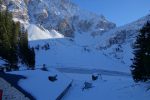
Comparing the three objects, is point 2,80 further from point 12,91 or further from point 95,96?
point 95,96

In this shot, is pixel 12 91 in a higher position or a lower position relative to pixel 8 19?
lower

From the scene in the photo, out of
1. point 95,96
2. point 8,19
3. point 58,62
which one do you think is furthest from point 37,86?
point 58,62

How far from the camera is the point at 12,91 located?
37.4 metres

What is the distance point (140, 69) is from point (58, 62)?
145695 millimetres

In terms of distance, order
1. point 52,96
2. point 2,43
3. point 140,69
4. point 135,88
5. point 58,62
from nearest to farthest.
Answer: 1. point 52,96
2. point 135,88
3. point 140,69
4. point 2,43
5. point 58,62

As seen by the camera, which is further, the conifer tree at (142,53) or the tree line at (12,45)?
the tree line at (12,45)

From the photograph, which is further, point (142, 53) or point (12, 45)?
point (12, 45)

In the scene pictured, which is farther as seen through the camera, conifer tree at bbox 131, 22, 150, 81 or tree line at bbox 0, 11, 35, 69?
tree line at bbox 0, 11, 35, 69

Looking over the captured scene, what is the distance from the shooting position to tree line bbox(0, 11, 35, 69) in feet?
236

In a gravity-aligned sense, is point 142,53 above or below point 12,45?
below

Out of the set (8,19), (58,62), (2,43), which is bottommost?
(58,62)

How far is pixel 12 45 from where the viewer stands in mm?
77438

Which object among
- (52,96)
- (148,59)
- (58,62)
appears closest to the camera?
(52,96)

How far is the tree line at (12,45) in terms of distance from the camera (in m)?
72.0
